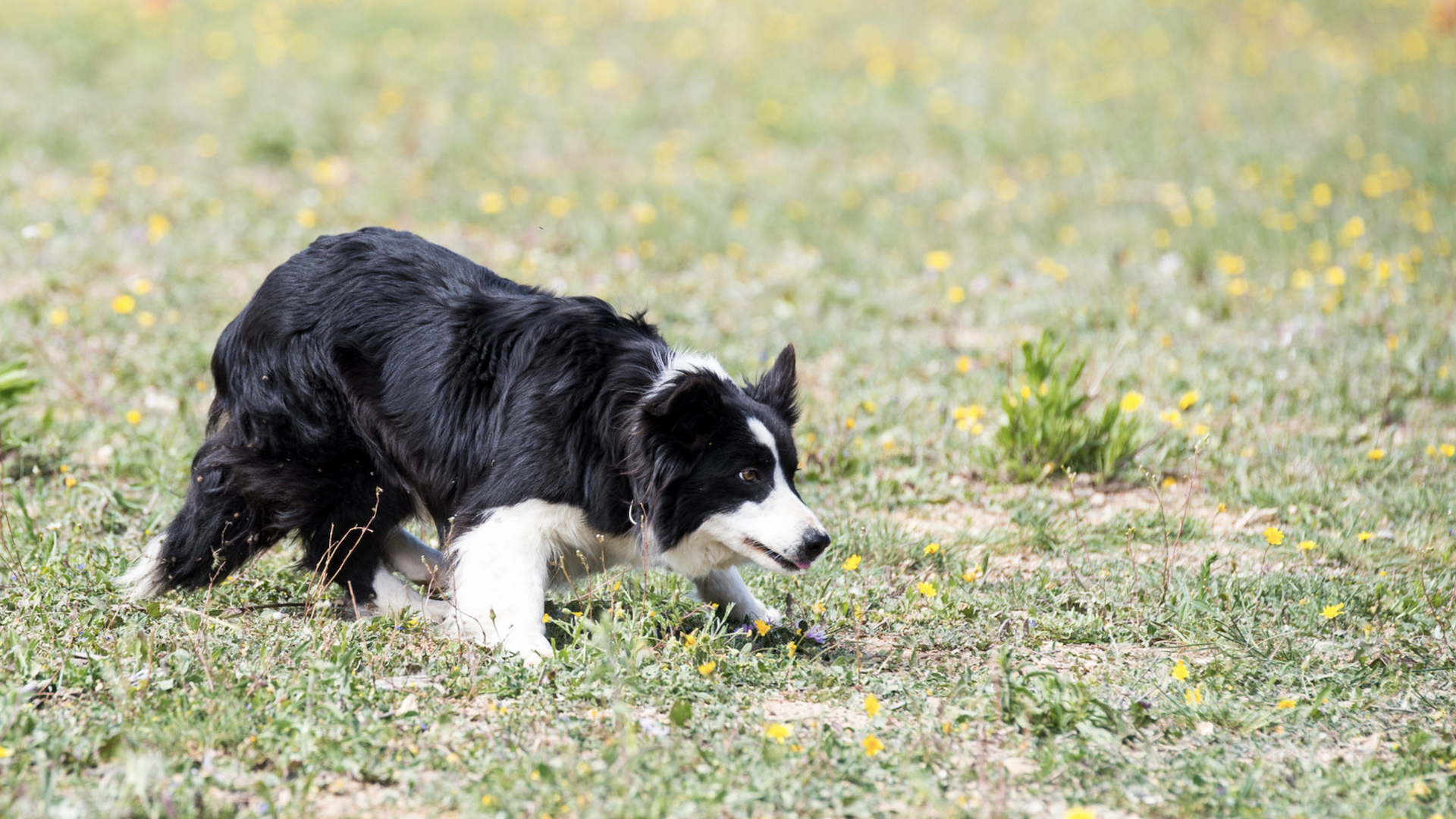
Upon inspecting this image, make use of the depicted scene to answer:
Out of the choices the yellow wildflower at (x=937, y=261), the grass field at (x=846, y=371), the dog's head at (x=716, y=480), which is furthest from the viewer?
the yellow wildflower at (x=937, y=261)

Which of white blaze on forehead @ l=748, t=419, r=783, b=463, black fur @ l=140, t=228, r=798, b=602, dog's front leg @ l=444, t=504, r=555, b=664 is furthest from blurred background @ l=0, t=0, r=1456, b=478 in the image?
dog's front leg @ l=444, t=504, r=555, b=664

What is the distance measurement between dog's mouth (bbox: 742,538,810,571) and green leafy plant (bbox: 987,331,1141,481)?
6.02 feet

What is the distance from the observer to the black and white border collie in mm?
3510

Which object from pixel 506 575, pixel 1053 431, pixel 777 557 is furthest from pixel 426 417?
pixel 1053 431

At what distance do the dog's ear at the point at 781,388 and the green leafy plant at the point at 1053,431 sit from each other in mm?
1522

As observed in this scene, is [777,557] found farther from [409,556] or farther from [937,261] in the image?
[937,261]

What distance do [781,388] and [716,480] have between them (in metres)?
0.47

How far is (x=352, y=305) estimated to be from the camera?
148 inches

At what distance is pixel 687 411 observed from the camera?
11.3ft

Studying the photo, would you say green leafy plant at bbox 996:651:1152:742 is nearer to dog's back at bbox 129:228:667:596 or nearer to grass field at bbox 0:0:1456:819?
grass field at bbox 0:0:1456:819

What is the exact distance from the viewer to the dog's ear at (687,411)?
11.1 ft

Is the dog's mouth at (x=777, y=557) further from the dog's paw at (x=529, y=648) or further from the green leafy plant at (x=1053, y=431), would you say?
the green leafy plant at (x=1053, y=431)

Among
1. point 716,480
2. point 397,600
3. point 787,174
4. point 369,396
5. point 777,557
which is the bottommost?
point 397,600

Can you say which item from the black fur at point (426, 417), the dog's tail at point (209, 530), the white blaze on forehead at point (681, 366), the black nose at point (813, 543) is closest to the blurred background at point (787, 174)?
the dog's tail at point (209, 530)
